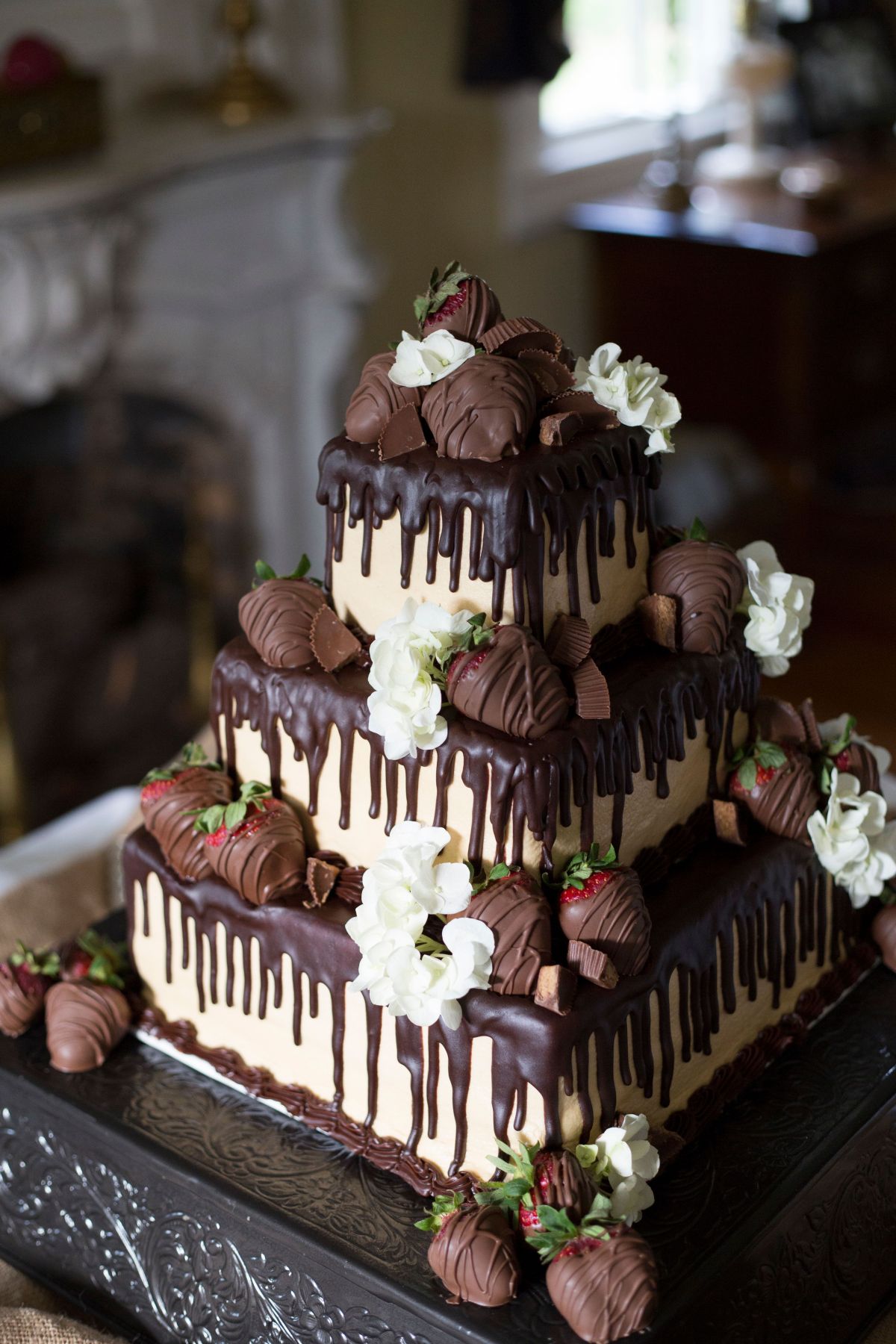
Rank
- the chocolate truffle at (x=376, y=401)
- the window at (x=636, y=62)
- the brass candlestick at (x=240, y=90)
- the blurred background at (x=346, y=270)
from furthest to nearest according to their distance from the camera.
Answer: the window at (x=636, y=62) → the brass candlestick at (x=240, y=90) → the blurred background at (x=346, y=270) → the chocolate truffle at (x=376, y=401)

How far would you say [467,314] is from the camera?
160 centimetres

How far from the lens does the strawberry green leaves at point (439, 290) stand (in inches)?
63.6

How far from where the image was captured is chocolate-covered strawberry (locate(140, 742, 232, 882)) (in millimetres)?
1714

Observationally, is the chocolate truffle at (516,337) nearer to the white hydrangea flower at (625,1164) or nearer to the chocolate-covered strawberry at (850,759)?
the chocolate-covered strawberry at (850,759)

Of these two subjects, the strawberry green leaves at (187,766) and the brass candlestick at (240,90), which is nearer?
the strawberry green leaves at (187,766)

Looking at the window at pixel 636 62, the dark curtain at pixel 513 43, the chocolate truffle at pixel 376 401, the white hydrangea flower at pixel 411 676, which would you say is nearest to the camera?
the white hydrangea flower at pixel 411 676

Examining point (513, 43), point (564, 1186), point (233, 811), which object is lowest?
point (564, 1186)

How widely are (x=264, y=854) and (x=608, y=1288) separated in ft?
1.77

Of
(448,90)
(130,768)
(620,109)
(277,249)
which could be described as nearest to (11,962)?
(130,768)

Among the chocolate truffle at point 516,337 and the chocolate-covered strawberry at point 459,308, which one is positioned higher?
the chocolate-covered strawberry at point 459,308

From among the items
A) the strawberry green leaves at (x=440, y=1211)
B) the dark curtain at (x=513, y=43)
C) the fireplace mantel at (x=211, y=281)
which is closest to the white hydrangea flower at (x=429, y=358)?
the strawberry green leaves at (x=440, y=1211)

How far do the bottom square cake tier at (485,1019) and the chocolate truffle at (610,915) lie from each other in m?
0.05

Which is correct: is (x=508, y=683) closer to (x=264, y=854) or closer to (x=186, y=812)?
(x=264, y=854)

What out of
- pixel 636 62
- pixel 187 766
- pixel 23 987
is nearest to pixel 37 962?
pixel 23 987
